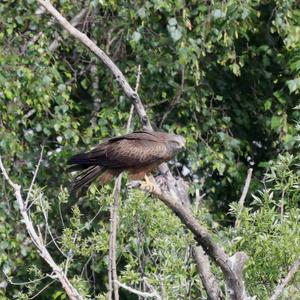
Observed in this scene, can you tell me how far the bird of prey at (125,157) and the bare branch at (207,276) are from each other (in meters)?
0.67

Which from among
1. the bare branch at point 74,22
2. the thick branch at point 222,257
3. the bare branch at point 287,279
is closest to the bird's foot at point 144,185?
the thick branch at point 222,257

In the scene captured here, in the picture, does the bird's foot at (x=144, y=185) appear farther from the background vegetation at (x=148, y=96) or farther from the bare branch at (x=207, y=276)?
the background vegetation at (x=148, y=96)

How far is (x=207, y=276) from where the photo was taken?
227 inches

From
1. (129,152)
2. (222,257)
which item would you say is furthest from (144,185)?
(222,257)

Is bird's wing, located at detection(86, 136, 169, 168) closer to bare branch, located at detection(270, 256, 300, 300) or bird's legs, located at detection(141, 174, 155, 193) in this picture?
bird's legs, located at detection(141, 174, 155, 193)

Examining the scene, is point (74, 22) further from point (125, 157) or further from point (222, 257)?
point (222, 257)

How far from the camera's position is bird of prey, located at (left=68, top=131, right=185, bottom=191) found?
643 centimetres

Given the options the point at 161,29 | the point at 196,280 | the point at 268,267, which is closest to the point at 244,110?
the point at 161,29

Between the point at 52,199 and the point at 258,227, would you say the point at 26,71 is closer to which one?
the point at 52,199

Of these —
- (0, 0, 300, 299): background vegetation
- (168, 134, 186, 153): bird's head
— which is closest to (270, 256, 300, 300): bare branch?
(0, 0, 300, 299): background vegetation

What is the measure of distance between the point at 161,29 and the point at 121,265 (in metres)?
1.81

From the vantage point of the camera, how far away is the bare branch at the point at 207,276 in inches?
220

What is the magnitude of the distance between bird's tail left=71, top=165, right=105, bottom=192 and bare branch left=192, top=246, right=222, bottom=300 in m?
0.83

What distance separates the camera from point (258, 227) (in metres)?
5.25
